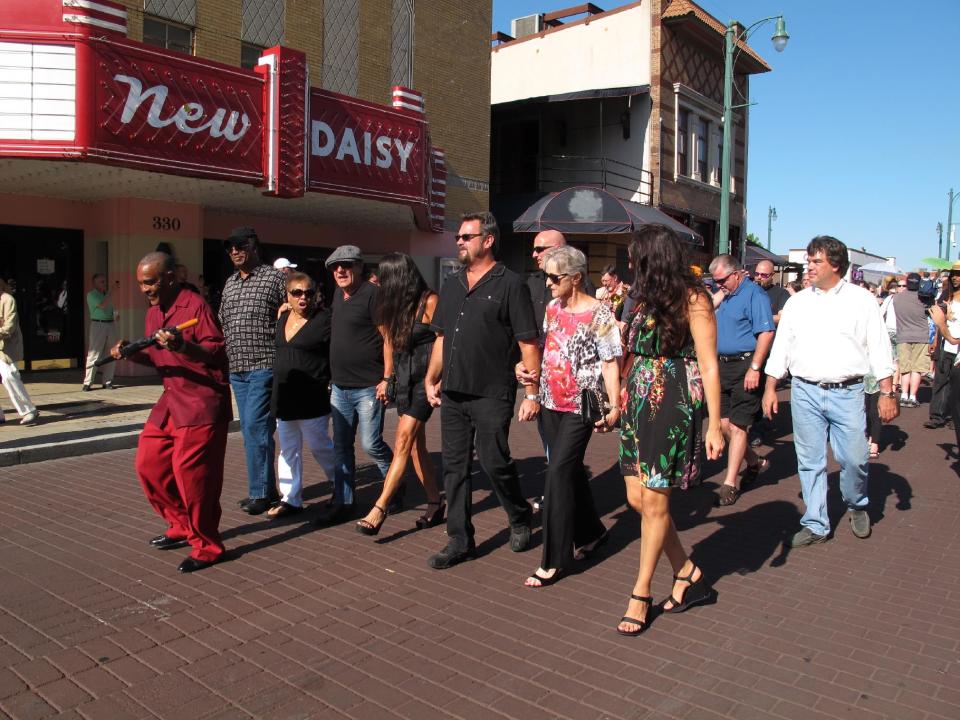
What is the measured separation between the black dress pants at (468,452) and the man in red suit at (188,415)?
1338 mm

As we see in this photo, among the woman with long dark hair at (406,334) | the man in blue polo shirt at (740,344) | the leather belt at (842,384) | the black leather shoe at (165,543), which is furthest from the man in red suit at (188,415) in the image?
the man in blue polo shirt at (740,344)

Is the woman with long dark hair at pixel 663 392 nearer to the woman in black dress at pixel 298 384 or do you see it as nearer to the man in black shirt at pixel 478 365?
the man in black shirt at pixel 478 365

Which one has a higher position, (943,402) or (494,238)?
(494,238)

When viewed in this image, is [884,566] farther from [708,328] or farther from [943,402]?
[943,402]

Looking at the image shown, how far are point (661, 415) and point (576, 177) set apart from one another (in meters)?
21.5

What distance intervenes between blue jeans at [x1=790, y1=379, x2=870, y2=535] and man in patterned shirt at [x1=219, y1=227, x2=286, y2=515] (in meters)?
3.55

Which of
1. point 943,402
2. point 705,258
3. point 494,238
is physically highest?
point 705,258

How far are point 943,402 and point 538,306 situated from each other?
22.0ft

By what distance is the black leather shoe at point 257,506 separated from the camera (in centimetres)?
Result: 591

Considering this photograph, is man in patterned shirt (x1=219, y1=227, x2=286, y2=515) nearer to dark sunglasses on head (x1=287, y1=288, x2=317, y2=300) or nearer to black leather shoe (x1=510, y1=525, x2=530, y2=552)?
dark sunglasses on head (x1=287, y1=288, x2=317, y2=300)

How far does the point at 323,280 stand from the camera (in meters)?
17.7

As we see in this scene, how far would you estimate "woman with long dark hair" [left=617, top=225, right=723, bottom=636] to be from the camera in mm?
3908

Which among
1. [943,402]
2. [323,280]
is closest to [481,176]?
[323,280]

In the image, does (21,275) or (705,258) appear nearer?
(21,275)
